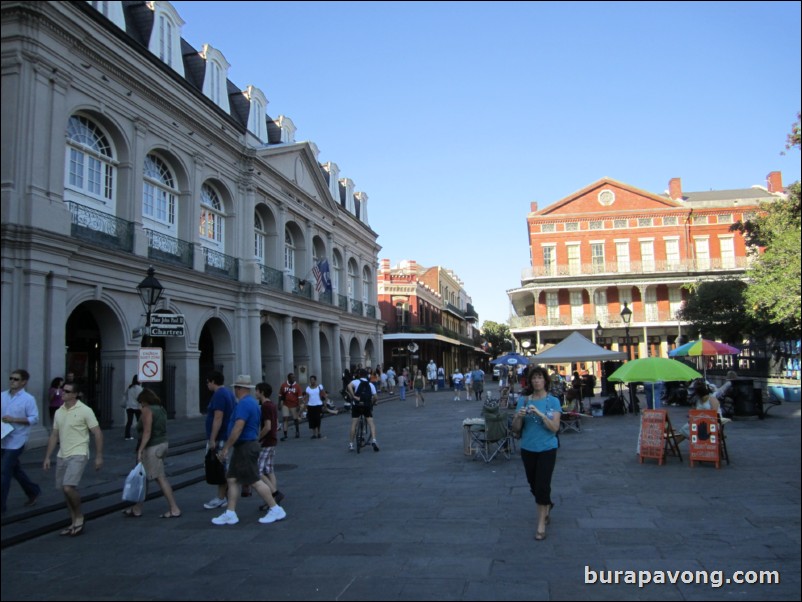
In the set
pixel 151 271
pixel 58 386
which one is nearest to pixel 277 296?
pixel 58 386

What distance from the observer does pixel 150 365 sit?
1070 cm

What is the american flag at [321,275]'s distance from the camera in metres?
29.7

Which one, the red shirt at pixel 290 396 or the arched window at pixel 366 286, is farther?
the arched window at pixel 366 286

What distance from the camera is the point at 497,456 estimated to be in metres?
11.9

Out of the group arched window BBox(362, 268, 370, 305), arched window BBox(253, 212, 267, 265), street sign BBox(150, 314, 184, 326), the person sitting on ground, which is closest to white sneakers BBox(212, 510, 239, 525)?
street sign BBox(150, 314, 184, 326)

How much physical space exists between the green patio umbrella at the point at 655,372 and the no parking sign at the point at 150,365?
838cm

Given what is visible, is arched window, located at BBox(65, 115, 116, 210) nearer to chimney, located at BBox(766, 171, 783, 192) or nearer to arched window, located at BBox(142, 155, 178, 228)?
arched window, located at BBox(142, 155, 178, 228)

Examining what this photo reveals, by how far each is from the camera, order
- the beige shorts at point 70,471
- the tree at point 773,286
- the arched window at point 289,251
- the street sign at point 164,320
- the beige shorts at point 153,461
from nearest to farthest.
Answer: the beige shorts at point 70,471 → the beige shorts at point 153,461 → the street sign at point 164,320 → the tree at point 773,286 → the arched window at point 289,251

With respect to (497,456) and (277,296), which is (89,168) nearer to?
(277,296)

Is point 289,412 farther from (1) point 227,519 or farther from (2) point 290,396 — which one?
(1) point 227,519

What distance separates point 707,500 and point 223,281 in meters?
18.4

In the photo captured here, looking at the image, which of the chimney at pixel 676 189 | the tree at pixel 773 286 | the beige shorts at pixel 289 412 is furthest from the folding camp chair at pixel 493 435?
the chimney at pixel 676 189

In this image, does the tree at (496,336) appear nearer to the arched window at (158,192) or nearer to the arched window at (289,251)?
the arched window at (289,251)

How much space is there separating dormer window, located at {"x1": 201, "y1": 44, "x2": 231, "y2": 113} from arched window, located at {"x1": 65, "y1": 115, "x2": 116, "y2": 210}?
20.5ft
